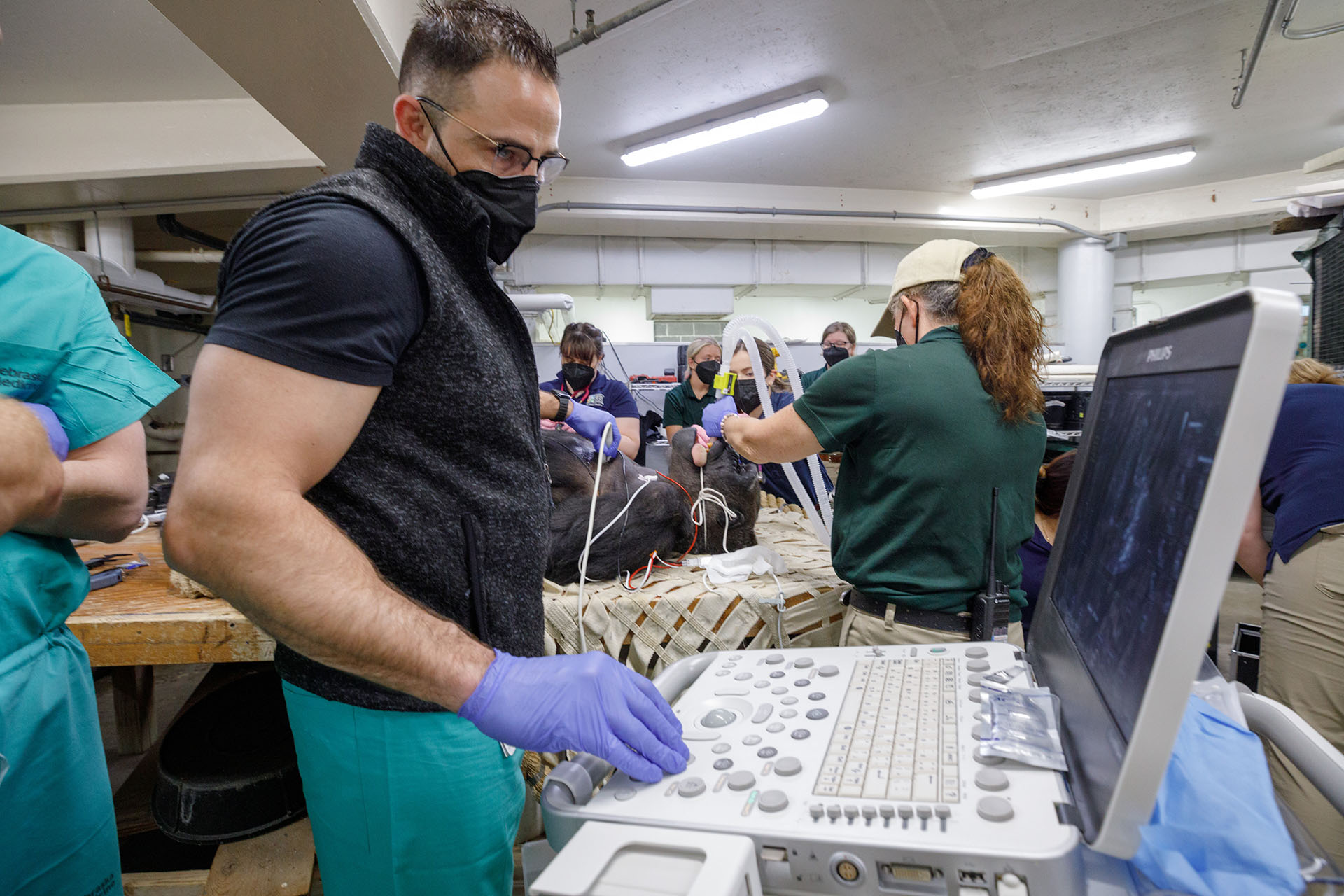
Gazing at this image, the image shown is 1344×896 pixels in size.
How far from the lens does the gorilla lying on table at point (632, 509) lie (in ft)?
5.56

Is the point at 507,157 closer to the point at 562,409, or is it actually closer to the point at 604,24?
the point at 562,409

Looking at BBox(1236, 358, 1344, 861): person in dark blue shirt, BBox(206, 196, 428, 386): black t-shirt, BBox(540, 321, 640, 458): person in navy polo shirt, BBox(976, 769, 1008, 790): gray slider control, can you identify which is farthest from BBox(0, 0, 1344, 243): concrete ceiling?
BBox(1236, 358, 1344, 861): person in dark blue shirt

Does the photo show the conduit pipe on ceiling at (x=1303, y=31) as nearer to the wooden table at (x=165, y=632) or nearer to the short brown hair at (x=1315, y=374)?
the short brown hair at (x=1315, y=374)

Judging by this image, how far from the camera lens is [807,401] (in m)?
1.33

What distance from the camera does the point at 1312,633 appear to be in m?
1.64

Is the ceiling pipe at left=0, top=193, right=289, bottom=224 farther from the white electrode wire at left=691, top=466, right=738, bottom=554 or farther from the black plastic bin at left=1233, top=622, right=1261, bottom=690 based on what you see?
the black plastic bin at left=1233, top=622, right=1261, bottom=690

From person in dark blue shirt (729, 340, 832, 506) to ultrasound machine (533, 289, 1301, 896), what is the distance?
4.82 ft

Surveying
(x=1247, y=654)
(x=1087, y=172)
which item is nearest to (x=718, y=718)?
(x=1247, y=654)

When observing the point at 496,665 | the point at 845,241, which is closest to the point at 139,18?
the point at 496,665

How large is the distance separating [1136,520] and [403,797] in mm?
796

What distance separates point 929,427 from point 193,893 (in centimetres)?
188

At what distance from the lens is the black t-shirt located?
1.85ft

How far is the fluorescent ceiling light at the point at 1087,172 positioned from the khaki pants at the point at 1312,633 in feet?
15.5

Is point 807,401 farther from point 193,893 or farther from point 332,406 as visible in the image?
point 193,893
